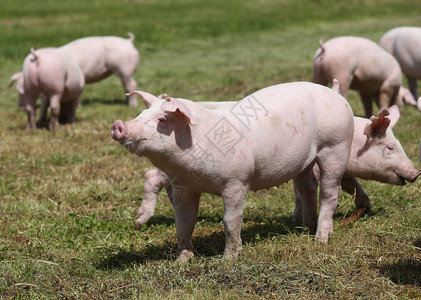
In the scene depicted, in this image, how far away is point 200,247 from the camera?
174 inches

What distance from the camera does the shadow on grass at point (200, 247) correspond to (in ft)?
13.8

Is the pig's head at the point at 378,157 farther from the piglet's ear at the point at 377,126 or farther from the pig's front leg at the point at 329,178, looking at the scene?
the pig's front leg at the point at 329,178

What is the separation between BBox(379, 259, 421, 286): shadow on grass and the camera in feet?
12.2

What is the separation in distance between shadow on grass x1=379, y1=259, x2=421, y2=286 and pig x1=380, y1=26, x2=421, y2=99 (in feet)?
21.9

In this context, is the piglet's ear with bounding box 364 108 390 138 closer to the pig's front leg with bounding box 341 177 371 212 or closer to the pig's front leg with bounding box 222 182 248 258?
the pig's front leg with bounding box 341 177 371 212

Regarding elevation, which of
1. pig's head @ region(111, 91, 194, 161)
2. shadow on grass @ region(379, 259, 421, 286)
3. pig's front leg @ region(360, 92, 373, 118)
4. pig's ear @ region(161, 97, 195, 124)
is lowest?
pig's front leg @ region(360, 92, 373, 118)

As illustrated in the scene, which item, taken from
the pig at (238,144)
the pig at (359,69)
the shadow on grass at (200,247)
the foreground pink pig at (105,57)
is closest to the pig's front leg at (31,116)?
the foreground pink pig at (105,57)

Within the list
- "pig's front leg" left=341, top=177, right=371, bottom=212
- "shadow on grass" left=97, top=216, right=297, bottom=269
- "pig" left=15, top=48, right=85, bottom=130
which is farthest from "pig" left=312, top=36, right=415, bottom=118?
"shadow on grass" left=97, top=216, right=297, bottom=269

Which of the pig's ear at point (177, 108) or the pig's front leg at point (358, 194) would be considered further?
the pig's front leg at point (358, 194)

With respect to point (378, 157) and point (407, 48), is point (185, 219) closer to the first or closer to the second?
point (378, 157)

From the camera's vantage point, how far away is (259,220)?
16.8 feet

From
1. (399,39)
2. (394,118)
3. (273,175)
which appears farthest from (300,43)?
(273,175)

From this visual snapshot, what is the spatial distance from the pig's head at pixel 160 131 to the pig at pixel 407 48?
7203mm

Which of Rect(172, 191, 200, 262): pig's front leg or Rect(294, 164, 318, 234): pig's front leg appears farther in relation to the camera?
Rect(294, 164, 318, 234): pig's front leg
